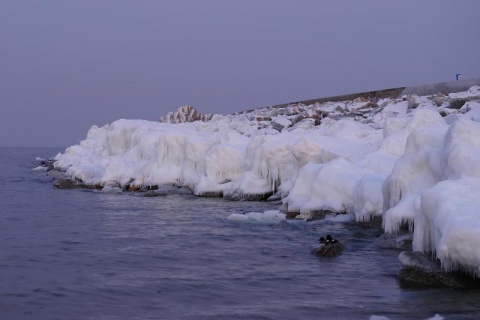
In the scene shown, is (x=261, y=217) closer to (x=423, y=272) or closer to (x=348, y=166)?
(x=348, y=166)

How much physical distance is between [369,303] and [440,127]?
5979 millimetres

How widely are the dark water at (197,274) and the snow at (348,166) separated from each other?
2.91ft

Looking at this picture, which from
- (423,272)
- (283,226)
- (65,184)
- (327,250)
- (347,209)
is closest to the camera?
(423,272)

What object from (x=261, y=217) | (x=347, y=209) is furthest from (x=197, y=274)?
(x=347, y=209)

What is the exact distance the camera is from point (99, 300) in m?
8.75

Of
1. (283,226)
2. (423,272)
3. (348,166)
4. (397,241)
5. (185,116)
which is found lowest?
(283,226)

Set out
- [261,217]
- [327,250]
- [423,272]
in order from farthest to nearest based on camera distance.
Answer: [261,217] < [327,250] < [423,272]

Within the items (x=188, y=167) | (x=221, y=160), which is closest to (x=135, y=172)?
(x=188, y=167)

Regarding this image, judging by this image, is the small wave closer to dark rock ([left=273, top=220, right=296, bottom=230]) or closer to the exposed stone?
dark rock ([left=273, top=220, right=296, bottom=230])

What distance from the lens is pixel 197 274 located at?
10.5 m

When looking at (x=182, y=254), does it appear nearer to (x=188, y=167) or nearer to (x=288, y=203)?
(x=288, y=203)

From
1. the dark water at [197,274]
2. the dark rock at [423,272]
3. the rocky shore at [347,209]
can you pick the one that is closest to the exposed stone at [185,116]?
the rocky shore at [347,209]

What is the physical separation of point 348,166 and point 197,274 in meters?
7.73

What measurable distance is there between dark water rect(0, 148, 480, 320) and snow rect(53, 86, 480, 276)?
89cm
